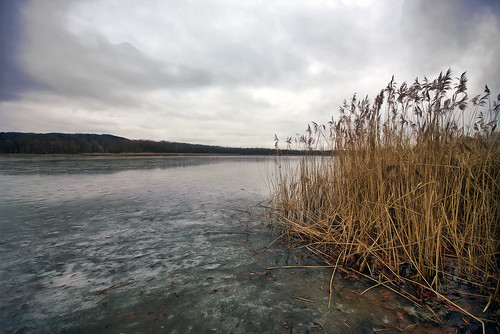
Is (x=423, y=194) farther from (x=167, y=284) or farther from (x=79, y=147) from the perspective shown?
(x=79, y=147)

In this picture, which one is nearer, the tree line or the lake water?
the lake water

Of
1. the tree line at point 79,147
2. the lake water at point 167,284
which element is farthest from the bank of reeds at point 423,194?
the tree line at point 79,147

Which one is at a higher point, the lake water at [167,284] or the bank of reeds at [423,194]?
the bank of reeds at [423,194]

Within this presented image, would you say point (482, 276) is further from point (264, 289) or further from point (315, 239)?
point (264, 289)

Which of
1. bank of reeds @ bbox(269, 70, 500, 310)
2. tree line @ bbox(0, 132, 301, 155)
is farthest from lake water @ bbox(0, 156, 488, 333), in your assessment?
tree line @ bbox(0, 132, 301, 155)

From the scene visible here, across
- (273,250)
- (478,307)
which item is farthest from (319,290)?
(478,307)

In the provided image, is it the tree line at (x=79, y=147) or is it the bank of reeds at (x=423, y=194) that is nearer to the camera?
the bank of reeds at (x=423, y=194)

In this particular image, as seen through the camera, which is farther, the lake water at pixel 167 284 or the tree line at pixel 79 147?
the tree line at pixel 79 147

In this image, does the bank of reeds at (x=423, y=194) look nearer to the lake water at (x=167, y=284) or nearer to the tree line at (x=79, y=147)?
the lake water at (x=167, y=284)

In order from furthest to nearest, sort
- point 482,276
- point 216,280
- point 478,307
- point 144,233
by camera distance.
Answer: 1. point 144,233
2. point 216,280
3. point 482,276
4. point 478,307

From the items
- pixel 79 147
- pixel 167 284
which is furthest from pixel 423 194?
pixel 79 147

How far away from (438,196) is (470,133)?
120cm

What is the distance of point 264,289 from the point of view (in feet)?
9.16

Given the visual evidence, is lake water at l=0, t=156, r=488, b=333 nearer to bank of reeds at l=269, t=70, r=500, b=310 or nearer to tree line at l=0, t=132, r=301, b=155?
bank of reeds at l=269, t=70, r=500, b=310
